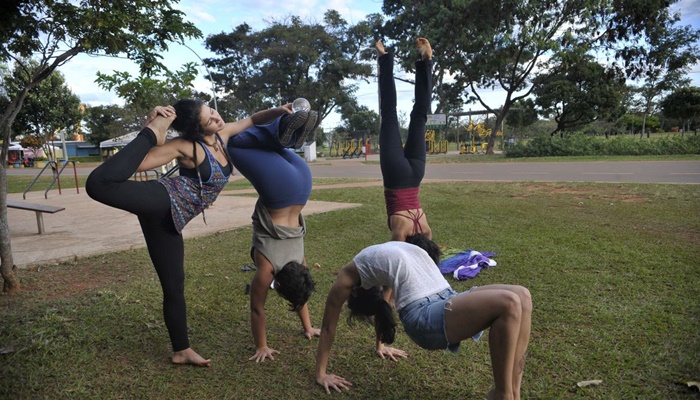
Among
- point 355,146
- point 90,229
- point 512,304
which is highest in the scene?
point 355,146

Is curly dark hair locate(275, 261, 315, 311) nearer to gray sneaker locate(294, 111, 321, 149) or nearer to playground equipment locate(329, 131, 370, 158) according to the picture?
gray sneaker locate(294, 111, 321, 149)

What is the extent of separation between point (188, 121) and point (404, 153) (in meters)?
1.54

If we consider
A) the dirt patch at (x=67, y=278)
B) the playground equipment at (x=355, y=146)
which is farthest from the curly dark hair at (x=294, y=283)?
the playground equipment at (x=355, y=146)

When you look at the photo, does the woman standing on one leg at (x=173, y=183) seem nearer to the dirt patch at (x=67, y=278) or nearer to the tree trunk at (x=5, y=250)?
the dirt patch at (x=67, y=278)

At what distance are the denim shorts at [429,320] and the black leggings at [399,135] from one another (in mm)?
1238

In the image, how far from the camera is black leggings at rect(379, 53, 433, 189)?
328 cm

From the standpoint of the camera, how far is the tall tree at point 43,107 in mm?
5785

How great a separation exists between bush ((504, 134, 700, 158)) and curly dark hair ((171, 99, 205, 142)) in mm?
23160

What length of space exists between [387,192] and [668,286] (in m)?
2.74

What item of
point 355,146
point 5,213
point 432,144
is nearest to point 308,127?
point 5,213

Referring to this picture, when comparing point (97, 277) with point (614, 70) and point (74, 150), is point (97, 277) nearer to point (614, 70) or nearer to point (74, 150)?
point (614, 70)

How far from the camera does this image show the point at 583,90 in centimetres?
2869

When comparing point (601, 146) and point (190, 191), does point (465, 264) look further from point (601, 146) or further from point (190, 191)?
point (601, 146)

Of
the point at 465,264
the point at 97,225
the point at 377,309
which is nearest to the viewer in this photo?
the point at 377,309
